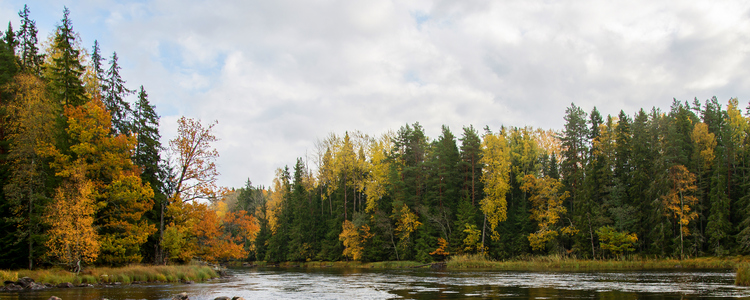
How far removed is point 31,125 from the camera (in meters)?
32.5

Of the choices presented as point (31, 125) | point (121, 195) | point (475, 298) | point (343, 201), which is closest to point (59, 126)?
point (31, 125)

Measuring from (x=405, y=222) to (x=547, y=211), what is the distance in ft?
67.7

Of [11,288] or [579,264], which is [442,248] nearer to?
[579,264]

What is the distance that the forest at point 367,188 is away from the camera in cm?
3347

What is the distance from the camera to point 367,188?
78.2 metres

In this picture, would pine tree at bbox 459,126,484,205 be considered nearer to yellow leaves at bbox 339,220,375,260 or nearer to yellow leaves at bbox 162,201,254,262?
yellow leaves at bbox 339,220,375,260

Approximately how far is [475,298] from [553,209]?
47.3 metres

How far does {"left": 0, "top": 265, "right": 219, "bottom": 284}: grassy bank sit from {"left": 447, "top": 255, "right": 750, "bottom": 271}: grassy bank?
3278 cm

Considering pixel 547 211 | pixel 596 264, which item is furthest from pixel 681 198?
pixel 547 211

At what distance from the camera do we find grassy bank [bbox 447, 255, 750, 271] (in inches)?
1927

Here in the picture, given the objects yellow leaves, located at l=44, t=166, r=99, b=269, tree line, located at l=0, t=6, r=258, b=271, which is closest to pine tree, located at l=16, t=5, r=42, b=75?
tree line, located at l=0, t=6, r=258, b=271

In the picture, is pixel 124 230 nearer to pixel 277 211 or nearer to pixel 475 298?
pixel 475 298

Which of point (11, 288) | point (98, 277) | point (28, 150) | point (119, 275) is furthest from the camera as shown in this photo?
point (119, 275)

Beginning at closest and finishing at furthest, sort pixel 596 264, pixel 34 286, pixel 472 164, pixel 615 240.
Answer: pixel 34 286 → pixel 596 264 → pixel 615 240 → pixel 472 164
